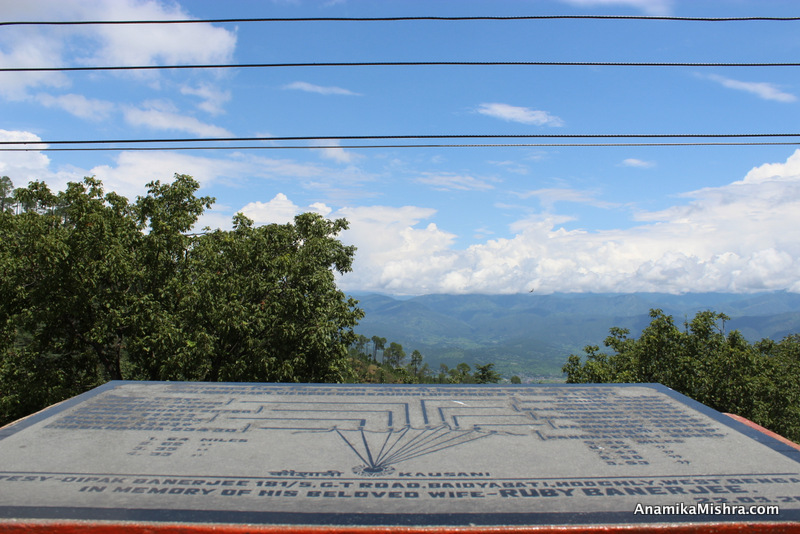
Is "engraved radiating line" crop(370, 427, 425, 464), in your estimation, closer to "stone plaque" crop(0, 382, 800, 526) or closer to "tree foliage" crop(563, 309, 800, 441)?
"stone plaque" crop(0, 382, 800, 526)

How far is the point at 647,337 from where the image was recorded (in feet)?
68.0

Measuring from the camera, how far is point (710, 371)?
19234 mm

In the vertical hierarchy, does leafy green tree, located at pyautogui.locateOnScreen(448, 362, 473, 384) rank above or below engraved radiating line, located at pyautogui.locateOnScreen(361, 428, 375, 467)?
below

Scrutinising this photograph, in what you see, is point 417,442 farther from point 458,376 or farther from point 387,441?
point 458,376

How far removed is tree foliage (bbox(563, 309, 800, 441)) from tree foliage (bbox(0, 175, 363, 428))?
43.6 feet

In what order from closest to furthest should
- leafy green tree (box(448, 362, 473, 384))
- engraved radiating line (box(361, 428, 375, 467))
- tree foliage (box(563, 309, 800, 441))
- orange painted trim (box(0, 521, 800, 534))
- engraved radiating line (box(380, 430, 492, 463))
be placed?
orange painted trim (box(0, 521, 800, 534)) → engraved radiating line (box(361, 428, 375, 467)) → engraved radiating line (box(380, 430, 492, 463)) → tree foliage (box(563, 309, 800, 441)) → leafy green tree (box(448, 362, 473, 384))

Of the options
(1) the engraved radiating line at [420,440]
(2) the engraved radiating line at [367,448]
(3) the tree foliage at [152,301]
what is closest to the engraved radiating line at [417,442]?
(1) the engraved radiating line at [420,440]

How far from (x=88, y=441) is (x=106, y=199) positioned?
11.3 meters

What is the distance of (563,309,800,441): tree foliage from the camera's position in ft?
62.2

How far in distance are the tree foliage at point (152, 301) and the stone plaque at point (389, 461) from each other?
19.2 ft

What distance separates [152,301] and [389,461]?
34.7 feet

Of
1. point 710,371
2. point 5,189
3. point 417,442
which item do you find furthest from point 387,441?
point 5,189

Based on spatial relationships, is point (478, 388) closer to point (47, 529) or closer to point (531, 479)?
point (531, 479)

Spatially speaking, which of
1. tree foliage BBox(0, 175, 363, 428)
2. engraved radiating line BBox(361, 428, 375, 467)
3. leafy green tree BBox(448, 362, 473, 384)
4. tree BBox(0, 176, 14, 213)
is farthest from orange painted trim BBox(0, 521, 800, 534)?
tree BBox(0, 176, 14, 213)
